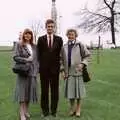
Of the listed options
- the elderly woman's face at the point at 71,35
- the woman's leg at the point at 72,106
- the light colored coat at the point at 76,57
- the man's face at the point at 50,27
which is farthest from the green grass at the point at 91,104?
the man's face at the point at 50,27

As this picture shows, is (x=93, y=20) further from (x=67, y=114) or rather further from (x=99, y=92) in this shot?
(x=67, y=114)

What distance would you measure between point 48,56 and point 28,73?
598 mm

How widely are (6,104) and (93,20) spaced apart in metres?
56.7

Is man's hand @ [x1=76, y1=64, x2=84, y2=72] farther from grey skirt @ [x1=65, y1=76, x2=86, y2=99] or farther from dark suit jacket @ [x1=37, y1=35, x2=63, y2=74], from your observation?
dark suit jacket @ [x1=37, y1=35, x2=63, y2=74]


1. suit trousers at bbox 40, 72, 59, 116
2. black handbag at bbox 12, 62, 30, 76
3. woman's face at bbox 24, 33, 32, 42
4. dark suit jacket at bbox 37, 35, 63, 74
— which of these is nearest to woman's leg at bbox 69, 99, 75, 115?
suit trousers at bbox 40, 72, 59, 116

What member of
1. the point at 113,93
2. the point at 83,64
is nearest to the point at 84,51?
the point at 83,64

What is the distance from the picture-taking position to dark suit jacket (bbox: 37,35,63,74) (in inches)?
444

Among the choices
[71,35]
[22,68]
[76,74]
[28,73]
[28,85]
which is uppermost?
[71,35]

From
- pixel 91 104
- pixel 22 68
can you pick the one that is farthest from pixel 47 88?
pixel 91 104

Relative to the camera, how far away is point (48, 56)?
1127cm

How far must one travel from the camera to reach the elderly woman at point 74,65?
457 inches

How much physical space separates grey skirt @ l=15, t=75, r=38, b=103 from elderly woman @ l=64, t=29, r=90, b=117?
985 millimetres

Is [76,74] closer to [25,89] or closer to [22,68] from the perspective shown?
[25,89]

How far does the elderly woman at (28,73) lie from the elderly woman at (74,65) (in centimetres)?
88
